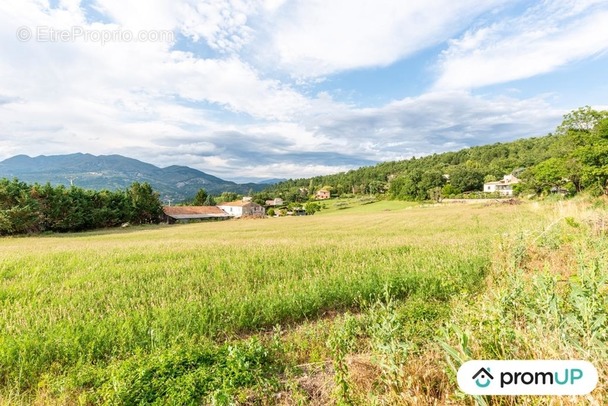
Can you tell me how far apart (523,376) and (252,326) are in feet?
14.4

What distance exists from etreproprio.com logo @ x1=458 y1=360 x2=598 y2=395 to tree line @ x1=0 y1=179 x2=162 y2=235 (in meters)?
64.9

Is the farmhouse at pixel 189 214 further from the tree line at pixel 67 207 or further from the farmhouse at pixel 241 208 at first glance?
the farmhouse at pixel 241 208

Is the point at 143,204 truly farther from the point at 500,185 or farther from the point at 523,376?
the point at 500,185

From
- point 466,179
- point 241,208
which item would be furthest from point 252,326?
point 466,179

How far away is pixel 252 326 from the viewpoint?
5602 millimetres

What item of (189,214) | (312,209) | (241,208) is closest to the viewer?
(189,214)

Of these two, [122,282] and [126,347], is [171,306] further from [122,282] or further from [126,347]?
[122,282]

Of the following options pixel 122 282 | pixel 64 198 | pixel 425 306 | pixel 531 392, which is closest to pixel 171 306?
pixel 122 282

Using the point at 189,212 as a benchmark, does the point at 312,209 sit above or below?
below

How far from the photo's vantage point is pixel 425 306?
5.69 m

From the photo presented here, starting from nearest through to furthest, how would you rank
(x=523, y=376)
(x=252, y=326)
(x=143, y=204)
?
(x=523, y=376)
(x=252, y=326)
(x=143, y=204)

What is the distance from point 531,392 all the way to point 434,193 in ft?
378

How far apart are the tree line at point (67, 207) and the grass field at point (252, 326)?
53.5 meters

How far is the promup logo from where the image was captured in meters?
2.26
